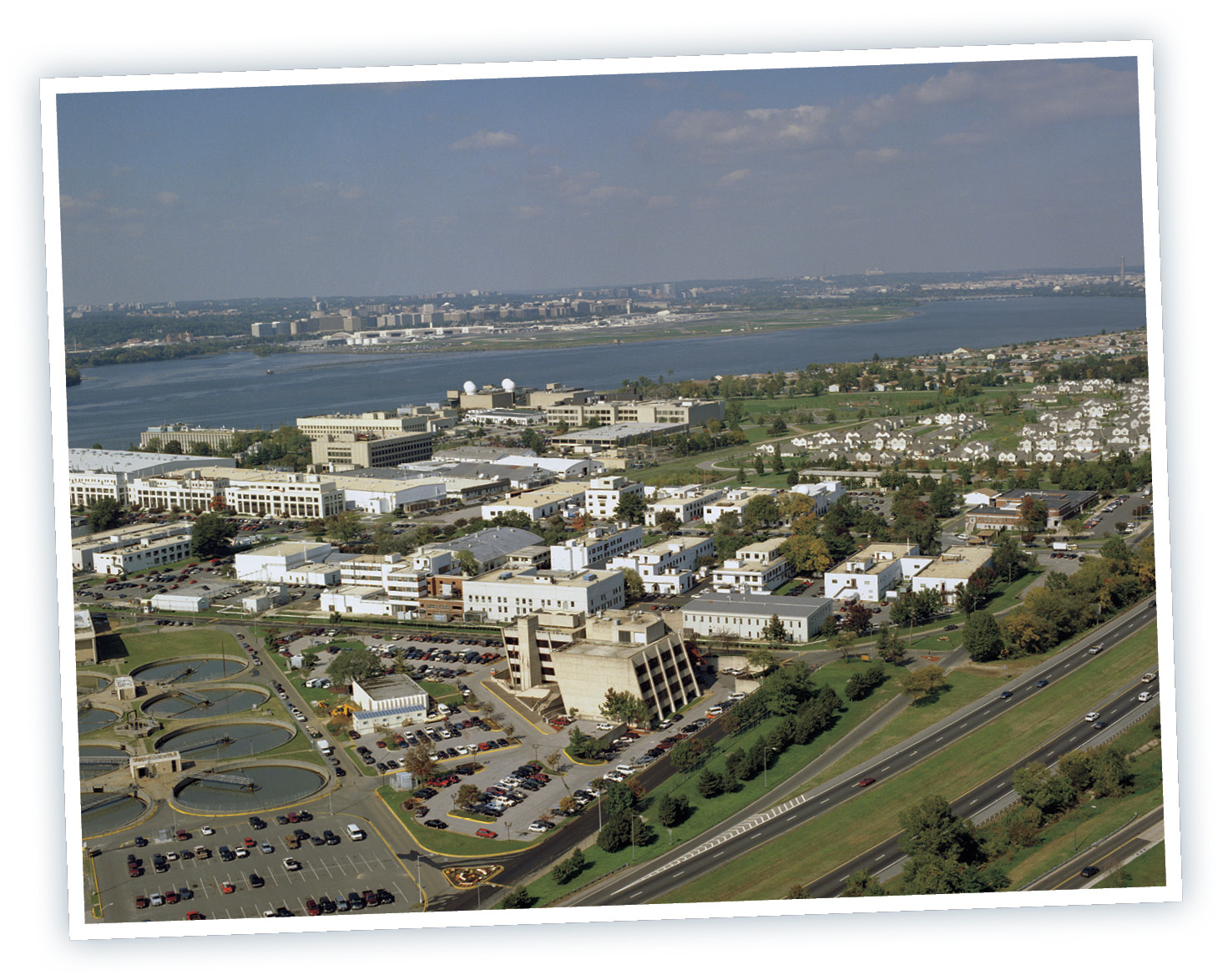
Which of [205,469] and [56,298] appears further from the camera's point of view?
[205,469]

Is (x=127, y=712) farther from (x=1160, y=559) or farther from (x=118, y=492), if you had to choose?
(x=118, y=492)

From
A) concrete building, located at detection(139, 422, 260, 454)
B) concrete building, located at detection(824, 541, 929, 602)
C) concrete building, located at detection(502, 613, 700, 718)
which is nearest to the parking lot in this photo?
concrete building, located at detection(502, 613, 700, 718)

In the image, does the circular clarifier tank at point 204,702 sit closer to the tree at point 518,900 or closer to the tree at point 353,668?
the tree at point 353,668

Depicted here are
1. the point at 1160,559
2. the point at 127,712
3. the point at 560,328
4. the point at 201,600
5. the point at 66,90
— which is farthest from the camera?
the point at 560,328

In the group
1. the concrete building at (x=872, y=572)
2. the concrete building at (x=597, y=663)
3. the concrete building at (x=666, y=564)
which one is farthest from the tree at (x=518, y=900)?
the concrete building at (x=666, y=564)

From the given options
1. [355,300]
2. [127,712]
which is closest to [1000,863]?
[127,712]

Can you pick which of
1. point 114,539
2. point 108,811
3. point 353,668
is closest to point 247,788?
point 108,811

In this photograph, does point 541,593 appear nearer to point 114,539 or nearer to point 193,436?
point 114,539
